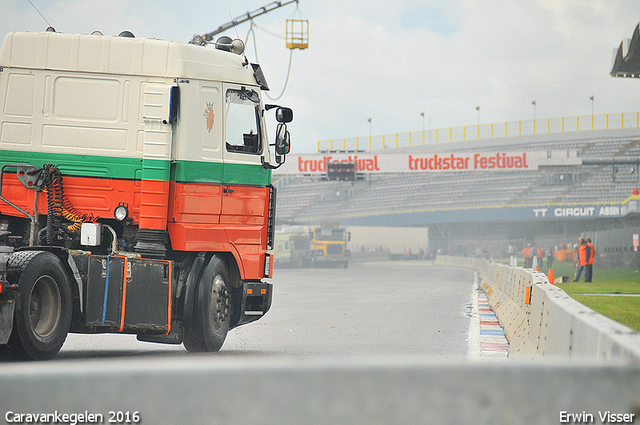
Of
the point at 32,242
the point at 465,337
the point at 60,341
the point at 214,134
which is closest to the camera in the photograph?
the point at 60,341

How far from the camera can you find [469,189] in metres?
67.1

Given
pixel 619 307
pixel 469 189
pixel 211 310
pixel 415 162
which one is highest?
pixel 469 189

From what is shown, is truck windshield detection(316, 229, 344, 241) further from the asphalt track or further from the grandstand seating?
the asphalt track

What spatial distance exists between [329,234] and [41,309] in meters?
43.3

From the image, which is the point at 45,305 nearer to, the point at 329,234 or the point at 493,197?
the point at 329,234

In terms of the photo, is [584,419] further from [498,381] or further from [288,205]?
[288,205]

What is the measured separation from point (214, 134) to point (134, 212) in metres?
1.28

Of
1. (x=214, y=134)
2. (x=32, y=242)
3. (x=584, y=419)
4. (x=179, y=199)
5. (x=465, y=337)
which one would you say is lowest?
(x=465, y=337)

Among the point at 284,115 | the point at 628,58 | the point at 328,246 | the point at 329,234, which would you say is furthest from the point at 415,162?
the point at 284,115

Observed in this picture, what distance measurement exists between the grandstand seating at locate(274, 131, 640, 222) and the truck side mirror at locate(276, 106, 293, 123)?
44.7 metres

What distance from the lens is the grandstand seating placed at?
59.8 meters

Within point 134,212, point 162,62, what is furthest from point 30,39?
point 134,212

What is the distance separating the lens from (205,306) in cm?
795

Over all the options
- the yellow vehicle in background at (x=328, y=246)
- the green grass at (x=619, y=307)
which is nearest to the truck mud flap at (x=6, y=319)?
the green grass at (x=619, y=307)
